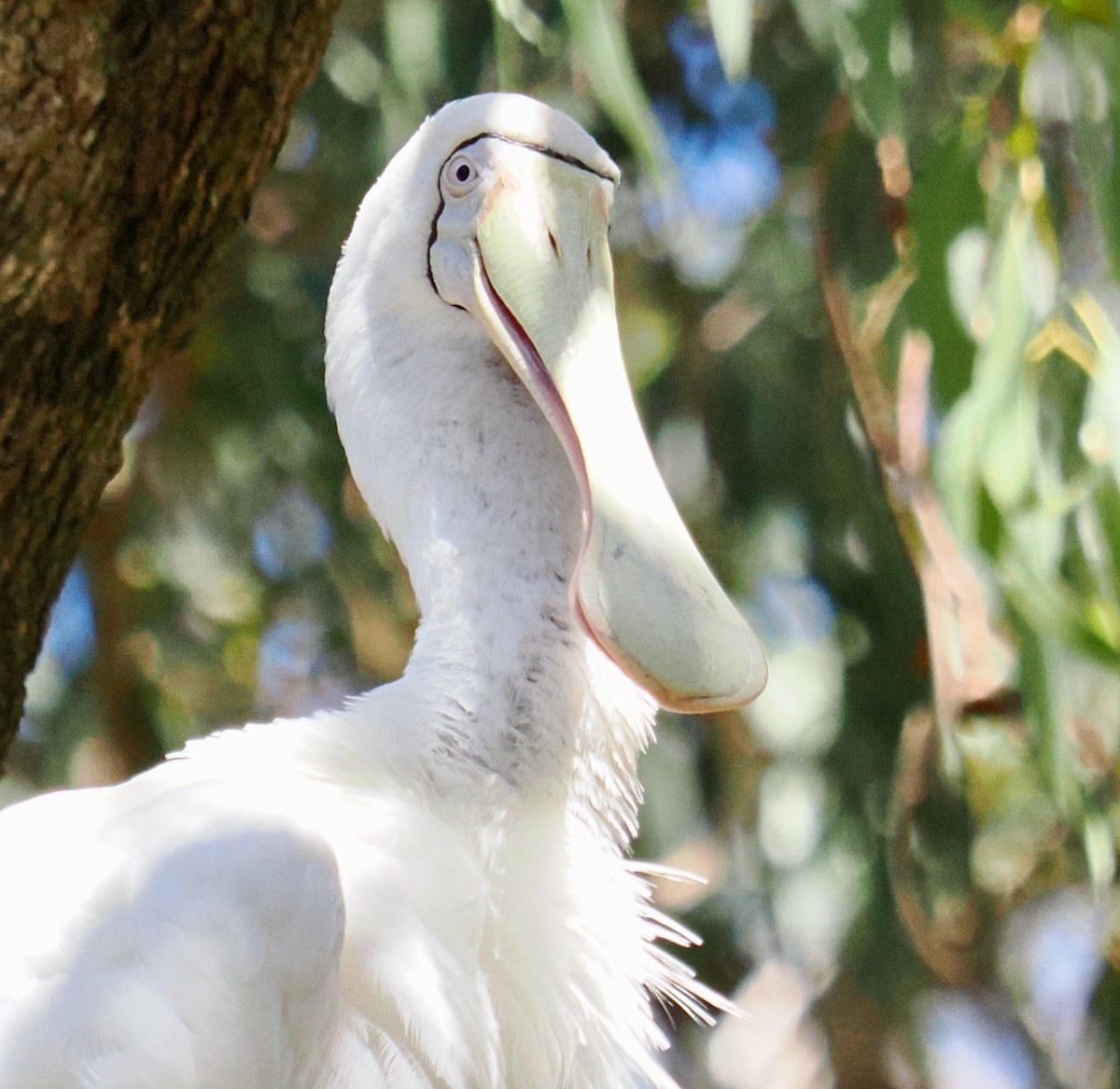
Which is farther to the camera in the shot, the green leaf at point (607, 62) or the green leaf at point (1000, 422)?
the green leaf at point (1000, 422)

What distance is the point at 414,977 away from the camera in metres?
1.60

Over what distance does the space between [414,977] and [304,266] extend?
102 inches

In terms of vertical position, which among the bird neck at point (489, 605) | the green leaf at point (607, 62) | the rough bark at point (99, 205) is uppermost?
the green leaf at point (607, 62)

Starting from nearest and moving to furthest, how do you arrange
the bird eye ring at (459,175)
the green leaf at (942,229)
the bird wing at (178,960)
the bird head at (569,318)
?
1. the bird wing at (178,960)
2. the bird head at (569,318)
3. the bird eye ring at (459,175)
4. the green leaf at (942,229)

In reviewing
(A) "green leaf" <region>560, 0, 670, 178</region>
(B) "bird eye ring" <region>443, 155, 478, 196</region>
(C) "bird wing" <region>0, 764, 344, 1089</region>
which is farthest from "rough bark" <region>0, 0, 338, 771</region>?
(A) "green leaf" <region>560, 0, 670, 178</region>

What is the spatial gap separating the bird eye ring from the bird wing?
70cm

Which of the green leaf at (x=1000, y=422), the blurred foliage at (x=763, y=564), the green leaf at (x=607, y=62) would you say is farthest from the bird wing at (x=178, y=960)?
the blurred foliage at (x=763, y=564)

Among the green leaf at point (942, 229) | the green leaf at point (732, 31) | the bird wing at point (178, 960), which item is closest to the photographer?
the bird wing at point (178, 960)

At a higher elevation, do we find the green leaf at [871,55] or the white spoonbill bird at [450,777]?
the green leaf at [871,55]

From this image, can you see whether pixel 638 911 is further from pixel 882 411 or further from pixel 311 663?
pixel 311 663

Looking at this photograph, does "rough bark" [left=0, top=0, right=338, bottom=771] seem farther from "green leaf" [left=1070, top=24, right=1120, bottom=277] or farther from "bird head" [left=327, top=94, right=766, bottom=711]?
"green leaf" [left=1070, top=24, right=1120, bottom=277]

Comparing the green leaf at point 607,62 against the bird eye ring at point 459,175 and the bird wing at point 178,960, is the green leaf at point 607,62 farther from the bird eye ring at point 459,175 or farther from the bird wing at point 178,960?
the bird wing at point 178,960

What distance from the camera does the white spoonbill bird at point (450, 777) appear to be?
150 centimetres

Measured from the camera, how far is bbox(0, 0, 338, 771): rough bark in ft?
5.69
